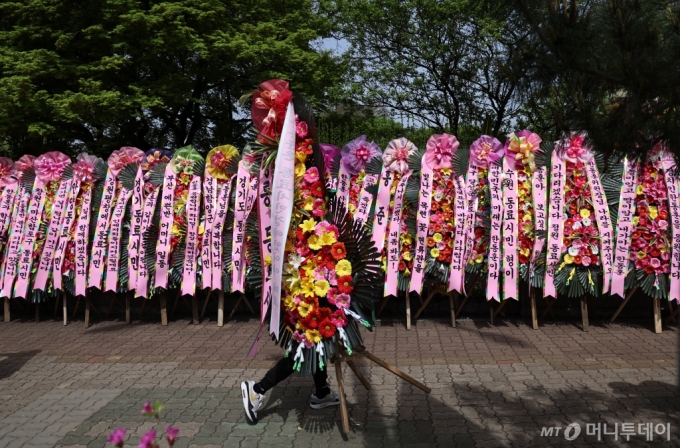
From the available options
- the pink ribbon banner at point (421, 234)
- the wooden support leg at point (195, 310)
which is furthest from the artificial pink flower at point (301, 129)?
the wooden support leg at point (195, 310)

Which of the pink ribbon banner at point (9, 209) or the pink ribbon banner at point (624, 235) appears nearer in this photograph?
the pink ribbon banner at point (624, 235)

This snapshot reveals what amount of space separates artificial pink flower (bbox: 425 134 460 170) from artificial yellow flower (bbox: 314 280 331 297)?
3.88 meters

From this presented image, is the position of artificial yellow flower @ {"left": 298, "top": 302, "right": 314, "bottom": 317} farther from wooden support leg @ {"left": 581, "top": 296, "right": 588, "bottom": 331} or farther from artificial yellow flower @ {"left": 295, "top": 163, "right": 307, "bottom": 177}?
wooden support leg @ {"left": 581, "top": 296, "right": 588, "bottom": 331}

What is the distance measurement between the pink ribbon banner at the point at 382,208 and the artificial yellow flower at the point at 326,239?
11.5 ft

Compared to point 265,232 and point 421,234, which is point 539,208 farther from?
point 265,232

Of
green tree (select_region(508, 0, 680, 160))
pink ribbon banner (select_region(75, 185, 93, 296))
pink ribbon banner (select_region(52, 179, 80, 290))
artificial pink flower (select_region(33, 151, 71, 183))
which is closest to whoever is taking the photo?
green tree (select_region(508, 0, 680, 160))

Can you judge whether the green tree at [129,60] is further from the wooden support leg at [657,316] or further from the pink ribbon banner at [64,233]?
the wooden support leg at [657,316]

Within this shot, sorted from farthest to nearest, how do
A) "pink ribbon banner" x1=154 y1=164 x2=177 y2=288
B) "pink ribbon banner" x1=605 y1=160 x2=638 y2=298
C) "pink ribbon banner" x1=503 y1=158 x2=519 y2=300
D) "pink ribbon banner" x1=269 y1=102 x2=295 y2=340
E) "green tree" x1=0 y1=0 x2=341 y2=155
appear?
"green tree" x1=0 y1=0 x2=341 y2=155 → "pink ribbon banner" x1=154 y1=164 x2=177 y2=288 → "pink ribbon banner" x1=503 y1=158 x2=519 y2=300 → "pink ribbon banner" x1=605 y1=160 x2=638 y2=298 → "pink ribbon banner" x1=269 y1=102 x2=295 y2=340

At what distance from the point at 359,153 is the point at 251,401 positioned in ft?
14.0

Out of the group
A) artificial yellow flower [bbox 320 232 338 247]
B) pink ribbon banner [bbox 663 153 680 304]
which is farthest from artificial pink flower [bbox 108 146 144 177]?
pink ribbon banner [bbox 663 153 680 304]

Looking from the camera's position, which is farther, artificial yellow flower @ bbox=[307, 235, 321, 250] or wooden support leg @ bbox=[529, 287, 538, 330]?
wooden support leg @ bbox=[529, 287, 538, 330]

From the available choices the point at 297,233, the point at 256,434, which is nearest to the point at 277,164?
the point at 297,233

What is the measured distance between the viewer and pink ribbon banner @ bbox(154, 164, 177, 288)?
335 inches

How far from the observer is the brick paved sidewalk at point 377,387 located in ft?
15.4
